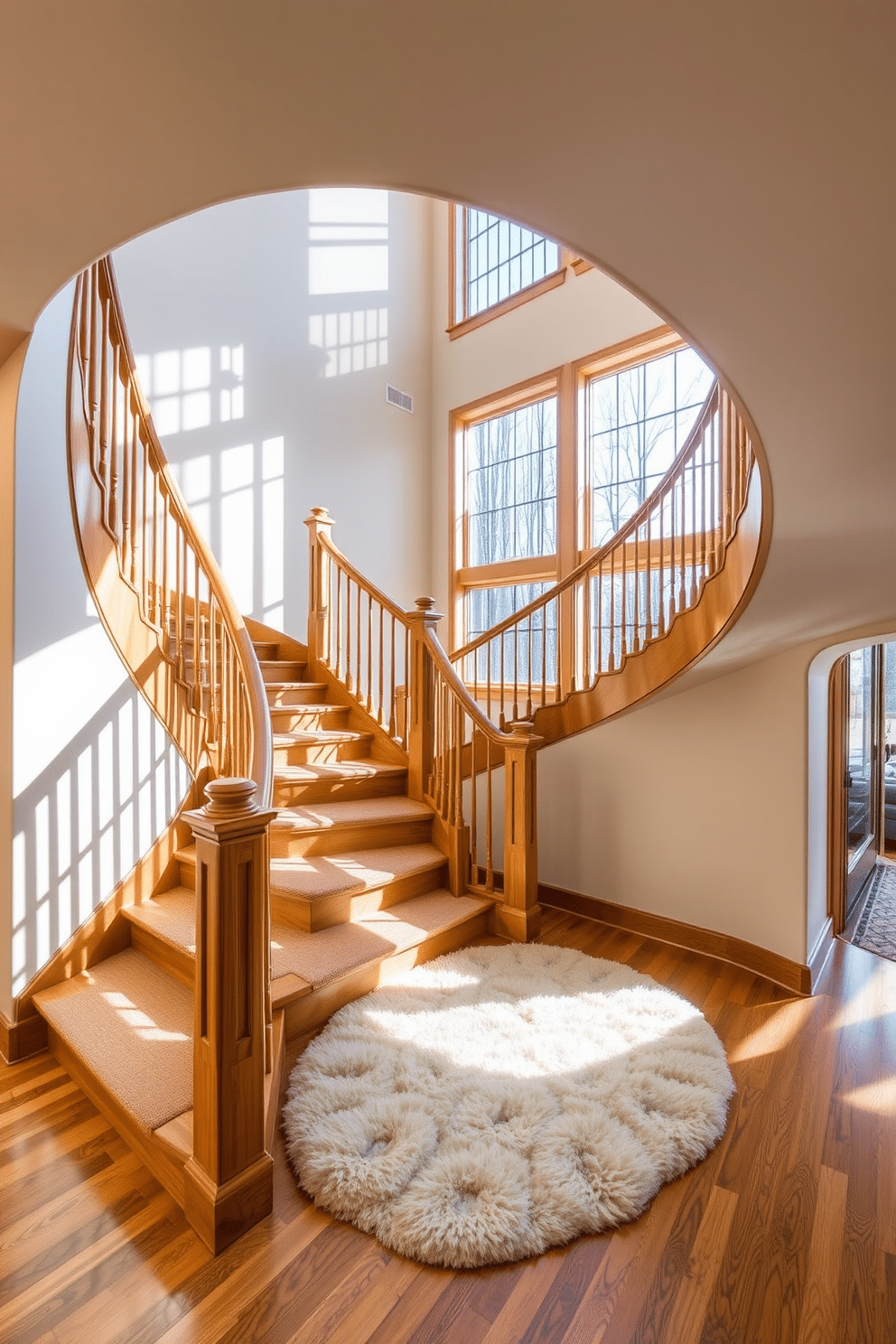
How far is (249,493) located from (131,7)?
4002mm

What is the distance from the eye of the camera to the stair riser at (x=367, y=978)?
7.47 feet

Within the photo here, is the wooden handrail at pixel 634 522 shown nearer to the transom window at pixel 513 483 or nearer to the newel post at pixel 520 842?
the newel post at pixel 520 842

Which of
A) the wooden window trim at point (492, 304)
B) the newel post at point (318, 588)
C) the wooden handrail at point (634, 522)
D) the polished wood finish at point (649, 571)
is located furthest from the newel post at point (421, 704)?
the wooden window trim at point (492, 304)

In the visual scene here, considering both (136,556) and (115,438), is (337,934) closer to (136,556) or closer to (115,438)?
(136,556)

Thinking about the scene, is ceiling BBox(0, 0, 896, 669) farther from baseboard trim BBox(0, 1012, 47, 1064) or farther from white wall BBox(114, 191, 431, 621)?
white wall BBox(114, 191, 431, 621)

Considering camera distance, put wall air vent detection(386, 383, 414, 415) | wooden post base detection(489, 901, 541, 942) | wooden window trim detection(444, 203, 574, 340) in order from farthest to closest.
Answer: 1. wall air vent detection(386, 383, 414, 415)
2. wooden window trim detection(444, 203, 574, 340)
3. wooden post base detection(489, 901, 541, 942)

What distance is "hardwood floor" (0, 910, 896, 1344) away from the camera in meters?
1.38

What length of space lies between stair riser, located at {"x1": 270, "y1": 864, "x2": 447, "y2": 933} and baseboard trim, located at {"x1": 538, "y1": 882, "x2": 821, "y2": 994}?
1.28m

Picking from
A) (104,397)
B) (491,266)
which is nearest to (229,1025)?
(104,397)

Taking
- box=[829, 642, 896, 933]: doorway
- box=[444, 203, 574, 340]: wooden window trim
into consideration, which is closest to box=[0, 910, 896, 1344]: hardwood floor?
box=[829, 642, 896, 933]: doorway

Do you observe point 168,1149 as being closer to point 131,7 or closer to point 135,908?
point 135,908

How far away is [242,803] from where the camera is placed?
5.38ft

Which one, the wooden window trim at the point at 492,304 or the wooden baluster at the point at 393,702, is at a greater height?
the wooden window trim at the point at 492,304

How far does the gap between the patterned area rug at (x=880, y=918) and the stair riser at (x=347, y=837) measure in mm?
2548
